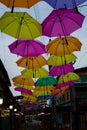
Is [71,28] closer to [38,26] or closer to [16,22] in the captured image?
[38,26]

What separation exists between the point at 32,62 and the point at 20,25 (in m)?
4.36

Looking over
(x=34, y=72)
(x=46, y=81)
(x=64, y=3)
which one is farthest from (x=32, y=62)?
(x=64, y=3)

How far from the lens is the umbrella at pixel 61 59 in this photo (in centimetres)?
1402

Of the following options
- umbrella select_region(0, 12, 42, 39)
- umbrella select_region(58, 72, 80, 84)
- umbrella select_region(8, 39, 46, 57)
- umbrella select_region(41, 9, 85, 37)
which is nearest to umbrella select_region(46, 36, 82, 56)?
umbrella select_region(8, 39, 46, 57)

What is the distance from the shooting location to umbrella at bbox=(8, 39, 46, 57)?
12188mm

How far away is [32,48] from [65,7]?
3946 millimetres

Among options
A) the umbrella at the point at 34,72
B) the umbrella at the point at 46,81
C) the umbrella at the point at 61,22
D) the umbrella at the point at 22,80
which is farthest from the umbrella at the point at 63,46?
the umbrella at the point at 22,80

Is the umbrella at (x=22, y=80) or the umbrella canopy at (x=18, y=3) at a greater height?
the umbrella canopy at (x=18, y=3)

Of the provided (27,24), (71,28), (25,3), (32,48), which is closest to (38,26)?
(27,24)

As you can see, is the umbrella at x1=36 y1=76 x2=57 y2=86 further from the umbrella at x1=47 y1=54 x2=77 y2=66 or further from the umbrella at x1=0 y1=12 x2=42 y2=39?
the umbrella at x1=0 y1=12 x2=42 y2=39

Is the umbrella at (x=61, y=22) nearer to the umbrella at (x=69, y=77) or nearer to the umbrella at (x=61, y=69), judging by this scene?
the umbrella at (x=61, y=69)

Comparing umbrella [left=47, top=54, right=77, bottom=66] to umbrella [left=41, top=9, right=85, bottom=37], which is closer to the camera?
umbrella [left=41, top=9, right=85, bottom=37]

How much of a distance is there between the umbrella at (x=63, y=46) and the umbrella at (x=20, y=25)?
6.63 feet

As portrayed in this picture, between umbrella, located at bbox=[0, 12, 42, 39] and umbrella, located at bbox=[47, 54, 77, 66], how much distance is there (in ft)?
12.3
